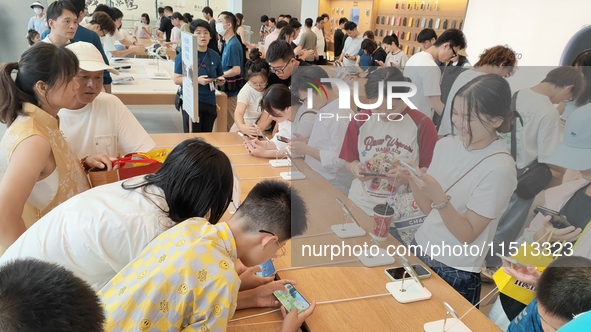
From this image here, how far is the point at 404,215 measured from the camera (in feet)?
4.68

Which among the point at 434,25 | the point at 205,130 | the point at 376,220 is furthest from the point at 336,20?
the point at 376,220

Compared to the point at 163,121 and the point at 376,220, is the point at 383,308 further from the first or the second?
the point at 163,121

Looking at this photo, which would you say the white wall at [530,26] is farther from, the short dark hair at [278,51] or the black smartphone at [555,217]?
the black smartphone at [555,217]

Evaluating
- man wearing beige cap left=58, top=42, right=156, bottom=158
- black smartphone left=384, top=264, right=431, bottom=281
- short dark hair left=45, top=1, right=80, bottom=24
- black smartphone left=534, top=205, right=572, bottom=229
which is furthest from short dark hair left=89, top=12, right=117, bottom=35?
black smartphone left=534, top=205, right=572, bottom=229

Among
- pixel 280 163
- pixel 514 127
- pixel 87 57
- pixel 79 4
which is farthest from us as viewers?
pixel 79 4

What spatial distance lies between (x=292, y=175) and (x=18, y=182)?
1.29 m

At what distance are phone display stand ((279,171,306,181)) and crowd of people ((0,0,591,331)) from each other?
46 centimetres

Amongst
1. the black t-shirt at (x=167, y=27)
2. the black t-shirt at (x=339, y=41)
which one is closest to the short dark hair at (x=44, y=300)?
the black t-shirt at (x=339, y=41)

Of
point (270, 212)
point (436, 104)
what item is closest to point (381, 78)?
point (436, 104)

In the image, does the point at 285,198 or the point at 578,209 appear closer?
the point at 578,209

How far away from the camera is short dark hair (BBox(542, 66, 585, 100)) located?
971 millimetres

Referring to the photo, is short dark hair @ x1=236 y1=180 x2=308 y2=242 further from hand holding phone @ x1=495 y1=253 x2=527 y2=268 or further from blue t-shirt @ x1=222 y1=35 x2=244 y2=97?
blue t-shirt @ x1=222 y1=35 x2=244 y2=97

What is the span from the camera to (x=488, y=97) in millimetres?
A: 1062

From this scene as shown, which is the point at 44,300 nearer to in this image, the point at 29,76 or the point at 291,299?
the point at 291,299
